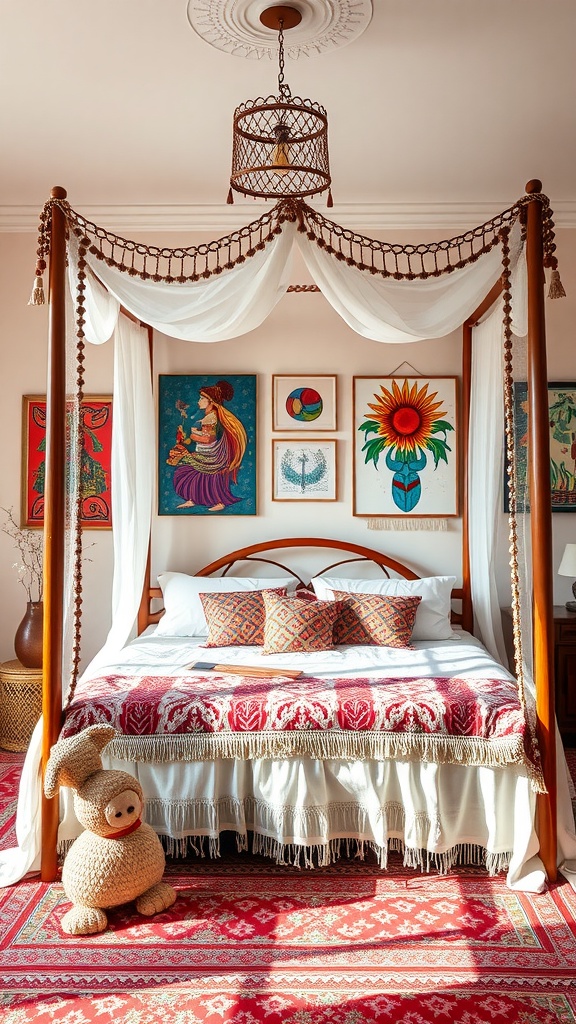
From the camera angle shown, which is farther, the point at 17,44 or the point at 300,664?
the point at 300,664

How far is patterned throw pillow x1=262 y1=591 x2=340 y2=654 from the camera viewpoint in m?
3.99

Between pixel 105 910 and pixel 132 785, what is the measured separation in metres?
0.42

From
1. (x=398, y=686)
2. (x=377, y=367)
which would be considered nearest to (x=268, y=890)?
(x=398, y=686)

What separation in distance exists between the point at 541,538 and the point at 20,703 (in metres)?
2.92

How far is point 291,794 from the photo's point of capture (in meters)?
3.10

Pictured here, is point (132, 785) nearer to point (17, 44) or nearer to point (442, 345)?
point (17, 44)

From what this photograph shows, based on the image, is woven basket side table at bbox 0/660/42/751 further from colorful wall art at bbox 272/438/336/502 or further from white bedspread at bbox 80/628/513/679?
colorful wall art at bbox 272/438/336/502

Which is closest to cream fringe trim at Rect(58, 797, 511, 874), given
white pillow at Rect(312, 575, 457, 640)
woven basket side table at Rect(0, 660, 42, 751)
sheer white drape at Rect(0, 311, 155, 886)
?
sheer white drape at Rect(0, 311, 155, 886)

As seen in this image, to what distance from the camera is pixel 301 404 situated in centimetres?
491

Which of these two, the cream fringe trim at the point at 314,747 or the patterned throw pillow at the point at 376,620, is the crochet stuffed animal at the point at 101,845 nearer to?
the cream fringe trim at the point at 314,747

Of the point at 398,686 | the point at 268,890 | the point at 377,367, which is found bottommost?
the point at 268,890

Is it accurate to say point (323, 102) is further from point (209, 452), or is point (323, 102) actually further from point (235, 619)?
point (235, 619)

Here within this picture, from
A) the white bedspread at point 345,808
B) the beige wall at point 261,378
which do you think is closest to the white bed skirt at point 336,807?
the white bedspread at point 345,808

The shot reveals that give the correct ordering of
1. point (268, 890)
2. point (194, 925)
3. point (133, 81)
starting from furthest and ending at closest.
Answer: point (133, 81), point (268, 890), point (194, 925)
